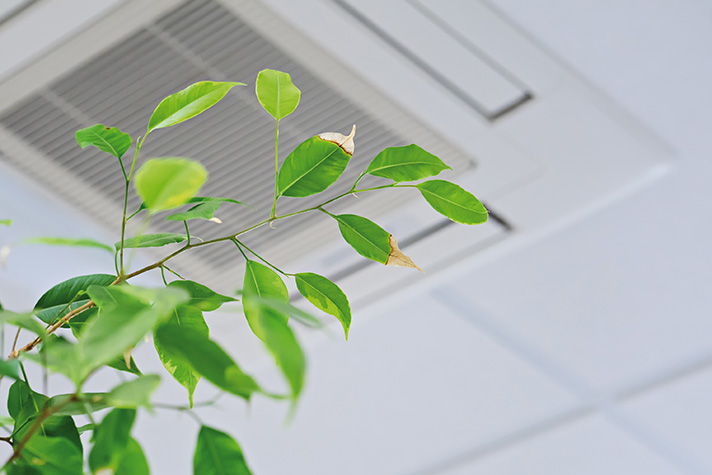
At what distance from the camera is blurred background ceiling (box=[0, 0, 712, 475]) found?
30.5 inches

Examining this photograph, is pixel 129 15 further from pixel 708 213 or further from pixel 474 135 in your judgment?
pixel 708 213

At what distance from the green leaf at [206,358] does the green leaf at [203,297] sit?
79 mm

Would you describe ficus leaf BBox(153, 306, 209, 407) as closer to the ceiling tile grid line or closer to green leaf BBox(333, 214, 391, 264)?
green leaf BBox(333, 214, 391, 264)

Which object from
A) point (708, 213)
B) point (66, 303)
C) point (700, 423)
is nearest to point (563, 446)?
point (700, 423)

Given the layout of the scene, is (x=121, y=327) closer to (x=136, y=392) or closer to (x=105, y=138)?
(x=136, y=392)

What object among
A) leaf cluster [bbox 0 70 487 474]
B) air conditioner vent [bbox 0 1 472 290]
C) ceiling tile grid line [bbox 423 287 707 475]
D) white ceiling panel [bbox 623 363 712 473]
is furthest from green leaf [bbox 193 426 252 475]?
white ceiling panel [bbox 623 363 712 473]

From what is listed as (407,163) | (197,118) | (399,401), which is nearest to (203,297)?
(407,163)

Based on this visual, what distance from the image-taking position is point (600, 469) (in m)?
1.41

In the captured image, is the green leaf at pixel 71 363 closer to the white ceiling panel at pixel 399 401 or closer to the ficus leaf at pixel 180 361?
the ficus leaf at pixel 180 361

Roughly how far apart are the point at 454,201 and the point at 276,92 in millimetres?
101

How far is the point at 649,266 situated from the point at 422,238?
373 millimetres

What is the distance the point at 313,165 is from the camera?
1.12 feet

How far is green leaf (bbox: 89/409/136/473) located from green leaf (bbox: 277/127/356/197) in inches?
5.3

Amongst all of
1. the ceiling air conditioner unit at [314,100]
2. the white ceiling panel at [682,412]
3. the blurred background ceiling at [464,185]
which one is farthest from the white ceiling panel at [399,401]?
the ceiling air conditioner unit at [314,100]
